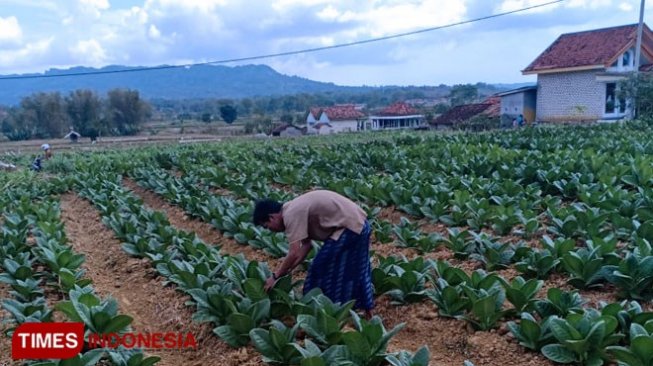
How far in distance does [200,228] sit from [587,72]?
27403mm

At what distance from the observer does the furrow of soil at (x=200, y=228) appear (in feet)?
23.5

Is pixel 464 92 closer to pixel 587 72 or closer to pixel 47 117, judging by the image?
pixel 587 72

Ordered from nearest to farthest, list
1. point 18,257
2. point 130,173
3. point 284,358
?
1. point 284,358
2. point 18,257
3. point 130,173

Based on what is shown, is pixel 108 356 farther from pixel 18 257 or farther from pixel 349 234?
pixel 18 257

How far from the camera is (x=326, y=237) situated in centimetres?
454

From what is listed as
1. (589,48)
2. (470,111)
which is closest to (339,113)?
(470,111)

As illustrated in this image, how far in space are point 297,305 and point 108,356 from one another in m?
1.38

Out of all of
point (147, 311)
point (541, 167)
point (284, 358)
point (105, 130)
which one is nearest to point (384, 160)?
point (541, 167)

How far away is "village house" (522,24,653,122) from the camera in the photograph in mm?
29953

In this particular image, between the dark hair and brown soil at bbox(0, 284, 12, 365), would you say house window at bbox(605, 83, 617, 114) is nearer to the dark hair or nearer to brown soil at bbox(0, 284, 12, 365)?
the dark hair

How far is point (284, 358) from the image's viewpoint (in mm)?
3850

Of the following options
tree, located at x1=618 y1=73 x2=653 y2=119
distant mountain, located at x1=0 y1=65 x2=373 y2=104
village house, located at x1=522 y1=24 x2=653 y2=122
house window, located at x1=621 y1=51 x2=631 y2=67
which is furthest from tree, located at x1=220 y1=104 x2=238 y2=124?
distant mountain, located at x1=0 y1=65 x2=373 y2=104

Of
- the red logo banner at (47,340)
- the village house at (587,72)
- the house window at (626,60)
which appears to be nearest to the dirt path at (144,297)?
the red logo banner at (47,340)

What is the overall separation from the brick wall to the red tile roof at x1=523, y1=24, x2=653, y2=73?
2.04 ft
